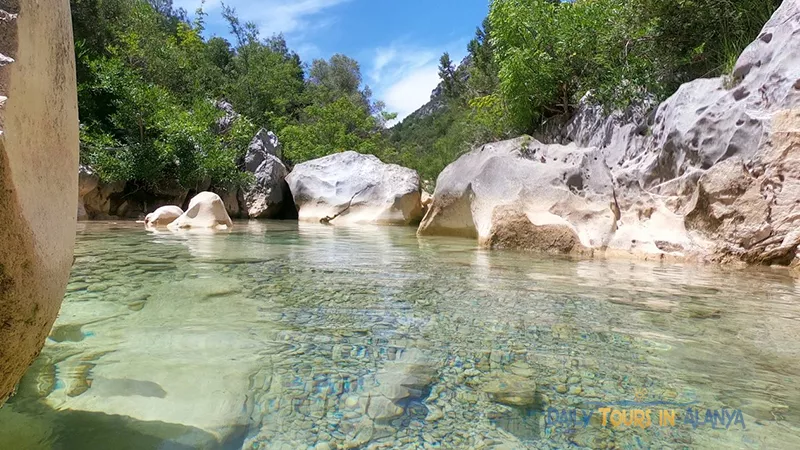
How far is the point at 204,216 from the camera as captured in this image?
10672 millimetres

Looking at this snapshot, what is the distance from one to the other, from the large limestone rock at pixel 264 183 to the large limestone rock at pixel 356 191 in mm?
829

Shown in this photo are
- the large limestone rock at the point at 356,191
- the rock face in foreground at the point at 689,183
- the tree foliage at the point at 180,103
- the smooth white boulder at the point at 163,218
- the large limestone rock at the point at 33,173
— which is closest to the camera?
the large limestone rock at the point at 33,173

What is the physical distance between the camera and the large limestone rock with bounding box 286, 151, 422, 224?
1526 centimetres

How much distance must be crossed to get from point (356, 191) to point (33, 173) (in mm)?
15054

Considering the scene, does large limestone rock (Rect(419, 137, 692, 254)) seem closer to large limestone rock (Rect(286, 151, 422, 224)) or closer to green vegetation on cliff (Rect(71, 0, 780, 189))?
green vegetation on cliff (Rect(71, 0, 780, 189))

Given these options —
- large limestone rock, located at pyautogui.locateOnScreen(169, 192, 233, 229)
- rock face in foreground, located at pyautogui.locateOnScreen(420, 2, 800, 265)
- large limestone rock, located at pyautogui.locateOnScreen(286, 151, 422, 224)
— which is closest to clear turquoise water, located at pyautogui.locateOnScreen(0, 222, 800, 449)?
rock face in foreground, located at pyautogui.locateOnScreen(420, 2, 800, 265)

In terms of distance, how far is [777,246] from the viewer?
16.4 ft

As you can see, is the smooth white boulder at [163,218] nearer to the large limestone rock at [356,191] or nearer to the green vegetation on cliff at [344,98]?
the green vegetation on cliff at [344,98]

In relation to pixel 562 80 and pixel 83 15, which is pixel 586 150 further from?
pixel 83 15

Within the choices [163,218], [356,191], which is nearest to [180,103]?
[356,191]

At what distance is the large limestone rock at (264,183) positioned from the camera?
17.3 m

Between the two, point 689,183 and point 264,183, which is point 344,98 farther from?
point 689,183

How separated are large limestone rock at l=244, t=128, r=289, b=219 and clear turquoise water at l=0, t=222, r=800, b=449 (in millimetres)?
13418

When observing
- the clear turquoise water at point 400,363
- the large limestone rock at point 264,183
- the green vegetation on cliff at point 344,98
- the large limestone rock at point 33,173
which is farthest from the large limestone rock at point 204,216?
the large limestone rock at point 33,173
